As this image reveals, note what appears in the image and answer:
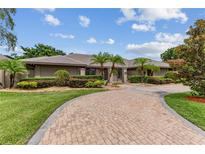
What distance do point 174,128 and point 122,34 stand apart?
43.2 ft

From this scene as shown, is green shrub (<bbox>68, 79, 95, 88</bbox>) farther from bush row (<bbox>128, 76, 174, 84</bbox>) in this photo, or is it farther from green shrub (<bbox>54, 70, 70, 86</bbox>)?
bush row (<bbox>128, 76, 174, 84</bbox>)

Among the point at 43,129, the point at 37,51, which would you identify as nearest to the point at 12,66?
the point at 43,129

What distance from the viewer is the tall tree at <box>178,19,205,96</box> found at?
13734 millimetres

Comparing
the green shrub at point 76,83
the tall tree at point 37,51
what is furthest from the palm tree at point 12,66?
the tall tree at point 37,51

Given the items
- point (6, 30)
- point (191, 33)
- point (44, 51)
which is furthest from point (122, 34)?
point (44, 51)

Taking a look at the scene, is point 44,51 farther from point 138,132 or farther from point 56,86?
point 138,132

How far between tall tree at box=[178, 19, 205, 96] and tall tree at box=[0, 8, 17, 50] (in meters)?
11.3

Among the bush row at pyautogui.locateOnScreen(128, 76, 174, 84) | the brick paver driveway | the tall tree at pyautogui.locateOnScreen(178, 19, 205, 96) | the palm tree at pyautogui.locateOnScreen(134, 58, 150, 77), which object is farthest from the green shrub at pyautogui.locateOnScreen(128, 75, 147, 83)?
the brick paver driveway

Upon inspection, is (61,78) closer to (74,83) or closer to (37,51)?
(74,83)

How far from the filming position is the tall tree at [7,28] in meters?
14.0

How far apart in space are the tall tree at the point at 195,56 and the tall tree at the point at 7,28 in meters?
11.3
